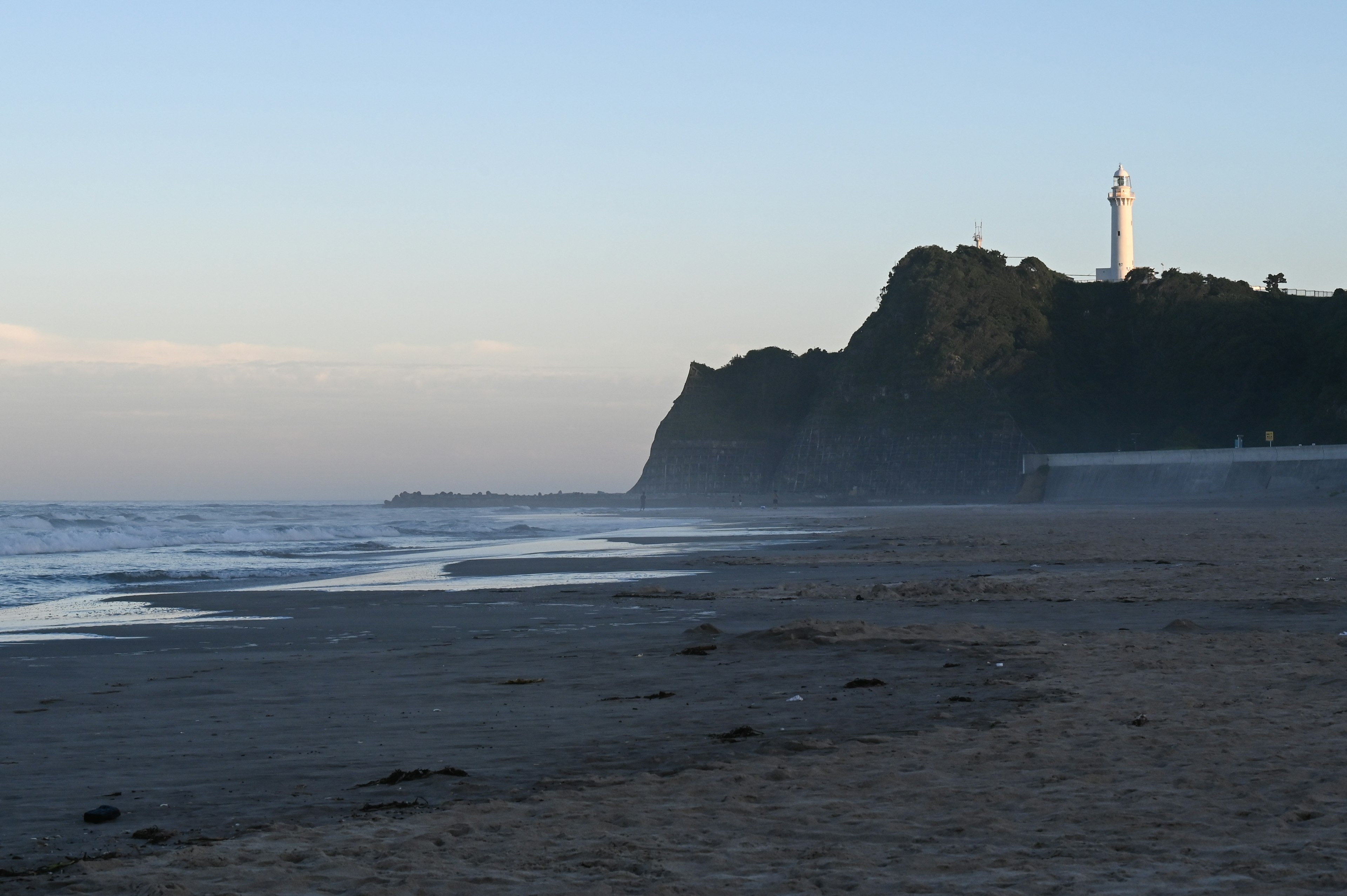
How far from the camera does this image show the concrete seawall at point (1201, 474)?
64.8m

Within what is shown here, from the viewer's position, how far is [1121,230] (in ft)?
408

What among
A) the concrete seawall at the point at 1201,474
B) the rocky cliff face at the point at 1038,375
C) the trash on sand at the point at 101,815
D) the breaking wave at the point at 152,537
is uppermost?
the rocky cliff face at the point at 1038,375

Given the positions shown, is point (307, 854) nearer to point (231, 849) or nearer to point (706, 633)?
point (231, 849)

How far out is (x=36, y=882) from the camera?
443cm

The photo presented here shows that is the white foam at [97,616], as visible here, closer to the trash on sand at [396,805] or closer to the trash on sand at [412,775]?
the trash on sand at [412,775]

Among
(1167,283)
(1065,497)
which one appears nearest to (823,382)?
(1167,283)

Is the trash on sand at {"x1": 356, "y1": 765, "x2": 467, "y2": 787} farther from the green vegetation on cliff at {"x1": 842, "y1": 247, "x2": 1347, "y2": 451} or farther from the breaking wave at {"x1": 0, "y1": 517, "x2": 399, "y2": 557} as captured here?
the green vegetation on cliff at {"x1": 842, "y1": 247, "x2": 1347, "y2": 451}

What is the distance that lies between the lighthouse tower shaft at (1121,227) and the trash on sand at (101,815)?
123 m

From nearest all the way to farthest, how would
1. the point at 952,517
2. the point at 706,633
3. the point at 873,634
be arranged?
the point at 873,634
the point at 706,633
the point at 952,517

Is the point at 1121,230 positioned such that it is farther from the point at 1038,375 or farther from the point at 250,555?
the point at 250,555

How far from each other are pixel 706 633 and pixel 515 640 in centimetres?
187

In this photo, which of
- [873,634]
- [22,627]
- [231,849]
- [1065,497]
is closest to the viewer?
[231,849]

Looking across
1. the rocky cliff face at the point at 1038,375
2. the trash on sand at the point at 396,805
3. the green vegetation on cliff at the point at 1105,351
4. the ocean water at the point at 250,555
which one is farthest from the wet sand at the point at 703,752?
the green vegetation on cliff at the point at 1105,351

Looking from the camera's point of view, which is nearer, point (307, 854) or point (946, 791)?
point (307, 854)
